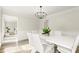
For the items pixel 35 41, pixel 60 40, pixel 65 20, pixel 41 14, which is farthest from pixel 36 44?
pixel 65 20

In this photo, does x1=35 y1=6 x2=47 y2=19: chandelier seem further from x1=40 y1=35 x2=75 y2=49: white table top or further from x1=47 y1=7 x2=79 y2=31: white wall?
x1=40 y1=35 x2=75 y2=49: white table top

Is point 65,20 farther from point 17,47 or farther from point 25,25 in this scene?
point 17,47

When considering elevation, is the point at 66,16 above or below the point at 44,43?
above

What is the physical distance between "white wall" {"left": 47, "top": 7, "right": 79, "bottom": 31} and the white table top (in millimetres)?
148

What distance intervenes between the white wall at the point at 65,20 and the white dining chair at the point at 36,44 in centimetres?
31

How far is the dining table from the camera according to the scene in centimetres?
148

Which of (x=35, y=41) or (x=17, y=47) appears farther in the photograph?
(x=35, y=41)

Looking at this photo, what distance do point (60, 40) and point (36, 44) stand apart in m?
0.39

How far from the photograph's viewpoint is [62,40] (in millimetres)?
1521
